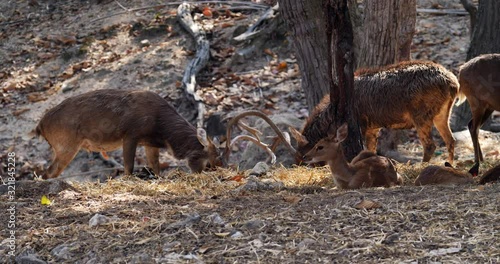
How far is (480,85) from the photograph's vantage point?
34.0 ft

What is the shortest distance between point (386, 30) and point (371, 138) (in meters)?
1.43

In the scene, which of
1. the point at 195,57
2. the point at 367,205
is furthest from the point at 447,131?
the point at 195,57

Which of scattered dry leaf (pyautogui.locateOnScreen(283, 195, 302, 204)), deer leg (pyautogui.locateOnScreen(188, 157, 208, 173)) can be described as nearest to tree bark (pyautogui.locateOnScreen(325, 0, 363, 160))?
deer leg (pyautogui.locateOnScreen(188, 157, 208, 173))

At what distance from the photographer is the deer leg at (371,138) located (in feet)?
37.5

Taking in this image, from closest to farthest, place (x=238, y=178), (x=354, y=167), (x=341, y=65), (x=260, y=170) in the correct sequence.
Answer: (x=354, y=167) < (x=341, y=65) < (x=238, y=178) < (x=260, y=170)

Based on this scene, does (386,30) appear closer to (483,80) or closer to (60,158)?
(483,80)

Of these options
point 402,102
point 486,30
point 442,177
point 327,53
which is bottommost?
point 402,102

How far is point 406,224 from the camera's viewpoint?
629 centimetres

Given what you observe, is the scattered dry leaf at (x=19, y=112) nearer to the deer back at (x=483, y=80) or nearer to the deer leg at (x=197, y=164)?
the deer leg at (x=197, y=164)

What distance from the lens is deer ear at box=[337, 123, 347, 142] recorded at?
9148 mm

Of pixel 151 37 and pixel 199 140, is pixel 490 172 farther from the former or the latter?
pixel 151 37

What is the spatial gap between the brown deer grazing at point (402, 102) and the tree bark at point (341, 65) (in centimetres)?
77

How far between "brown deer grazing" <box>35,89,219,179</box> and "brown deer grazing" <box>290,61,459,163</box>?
1420 millimetres

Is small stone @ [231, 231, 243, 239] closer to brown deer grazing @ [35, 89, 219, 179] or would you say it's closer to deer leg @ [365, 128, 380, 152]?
brown deer grazing @ [35, 89, 219, 179]
